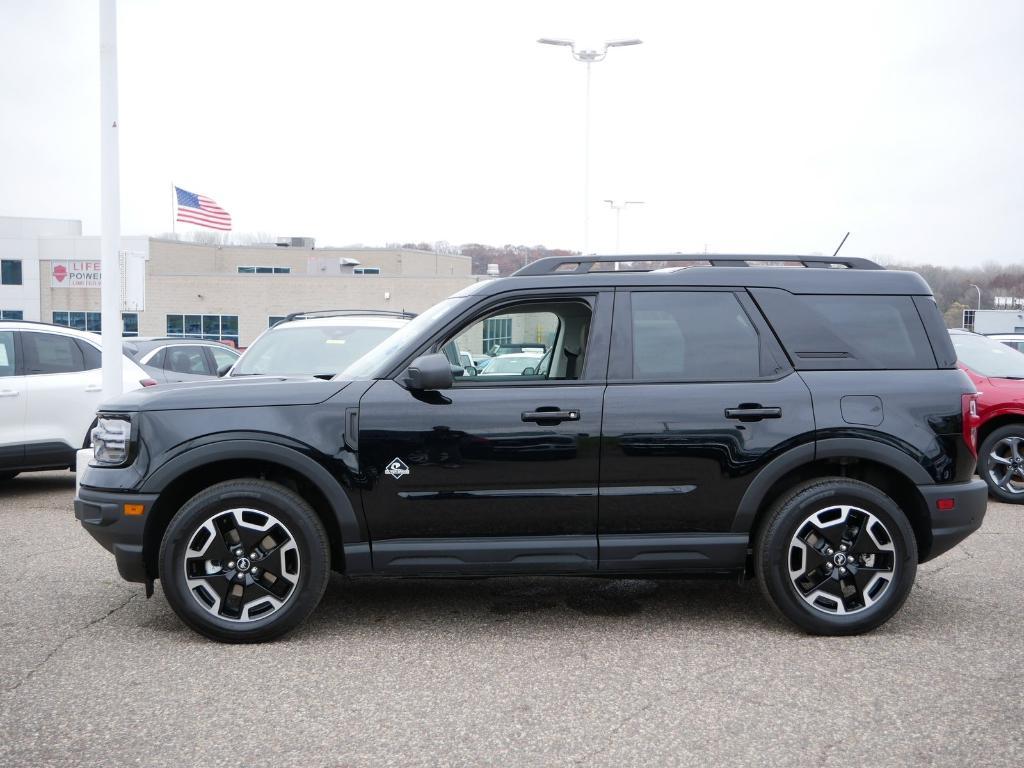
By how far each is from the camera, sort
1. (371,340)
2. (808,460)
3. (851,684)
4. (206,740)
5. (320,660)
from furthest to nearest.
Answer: (371,340) < (808,460) < (320,660) < (851,684) < (206,740)

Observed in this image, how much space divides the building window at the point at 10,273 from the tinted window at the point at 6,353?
175ft

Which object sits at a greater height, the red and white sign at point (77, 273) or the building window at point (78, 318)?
the red and white sign at point (77, 273)

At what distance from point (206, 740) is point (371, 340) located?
5662 millimetres

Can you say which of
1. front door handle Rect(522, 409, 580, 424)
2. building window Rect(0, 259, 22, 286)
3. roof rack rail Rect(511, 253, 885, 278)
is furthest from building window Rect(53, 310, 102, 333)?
front door handle Rect(522, 409, 580, 424)

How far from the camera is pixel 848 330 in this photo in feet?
17.2

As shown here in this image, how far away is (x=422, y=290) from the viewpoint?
182ft

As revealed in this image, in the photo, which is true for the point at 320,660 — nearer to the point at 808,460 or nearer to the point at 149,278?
the point at 808,460

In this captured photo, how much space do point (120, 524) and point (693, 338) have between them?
310 centimetres

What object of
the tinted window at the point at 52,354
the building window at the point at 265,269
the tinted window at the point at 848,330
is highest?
the building window at the point at 265,269

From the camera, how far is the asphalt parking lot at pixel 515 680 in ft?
12.0

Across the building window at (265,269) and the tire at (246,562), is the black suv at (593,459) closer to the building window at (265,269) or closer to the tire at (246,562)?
the tire at (246,562)

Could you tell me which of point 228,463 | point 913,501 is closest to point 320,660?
point 228,463

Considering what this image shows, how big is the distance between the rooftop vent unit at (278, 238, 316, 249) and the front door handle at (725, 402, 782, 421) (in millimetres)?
68867

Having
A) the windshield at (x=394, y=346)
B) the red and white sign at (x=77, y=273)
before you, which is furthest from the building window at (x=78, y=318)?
the windshield at (x=394, y=346)
